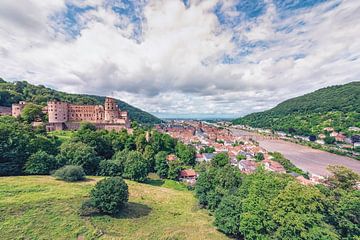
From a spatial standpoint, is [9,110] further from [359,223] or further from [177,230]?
[359,223]

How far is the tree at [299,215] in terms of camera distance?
11.8m

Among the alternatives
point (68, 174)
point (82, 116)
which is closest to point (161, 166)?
point (68, 174)

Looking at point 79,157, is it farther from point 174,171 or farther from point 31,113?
point 31,113

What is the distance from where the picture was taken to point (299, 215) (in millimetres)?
12594

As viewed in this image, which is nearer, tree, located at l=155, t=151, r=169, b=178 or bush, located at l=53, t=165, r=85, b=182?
bush, located at l=53, t=165, r=85, b=182

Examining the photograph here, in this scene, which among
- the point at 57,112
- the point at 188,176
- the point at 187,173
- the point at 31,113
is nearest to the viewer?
the point at 188,176

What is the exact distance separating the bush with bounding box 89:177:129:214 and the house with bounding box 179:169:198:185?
17.7 meters

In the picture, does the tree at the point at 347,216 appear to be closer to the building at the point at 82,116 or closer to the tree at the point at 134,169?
the tree at the point at 134,169

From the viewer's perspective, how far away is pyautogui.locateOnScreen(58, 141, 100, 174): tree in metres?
28.5

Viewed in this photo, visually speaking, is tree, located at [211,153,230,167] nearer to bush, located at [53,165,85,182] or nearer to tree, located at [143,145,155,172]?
tree, located at [143,145,155,172]

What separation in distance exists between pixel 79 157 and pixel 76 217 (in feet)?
47.7

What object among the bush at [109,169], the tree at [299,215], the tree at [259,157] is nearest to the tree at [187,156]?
the bush at [109,169]

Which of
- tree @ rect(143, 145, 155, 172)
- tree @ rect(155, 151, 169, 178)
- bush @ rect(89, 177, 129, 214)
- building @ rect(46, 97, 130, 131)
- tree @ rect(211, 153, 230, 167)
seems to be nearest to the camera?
bush @ rect(89, 177, 129, 214)

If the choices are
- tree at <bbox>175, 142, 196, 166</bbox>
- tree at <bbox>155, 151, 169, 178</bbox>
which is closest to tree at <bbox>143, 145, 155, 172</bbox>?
tree at <bbox>155, 151, 169, 178</bbox>
